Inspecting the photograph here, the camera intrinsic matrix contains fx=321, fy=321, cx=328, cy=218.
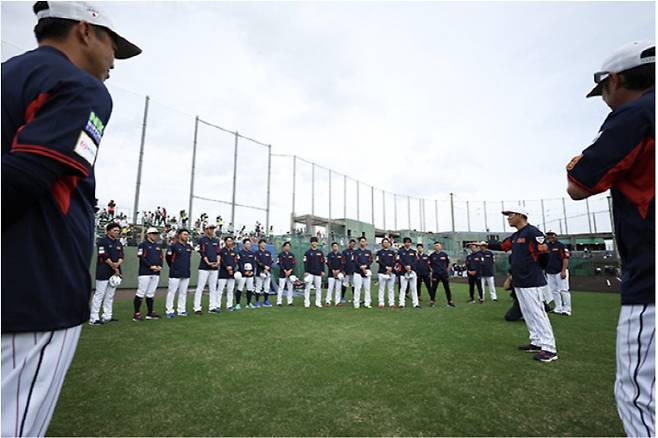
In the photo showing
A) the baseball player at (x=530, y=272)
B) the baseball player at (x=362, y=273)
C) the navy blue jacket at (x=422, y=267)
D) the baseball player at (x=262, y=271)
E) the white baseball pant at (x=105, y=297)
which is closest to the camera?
the baseball player at (x=530, y=272)

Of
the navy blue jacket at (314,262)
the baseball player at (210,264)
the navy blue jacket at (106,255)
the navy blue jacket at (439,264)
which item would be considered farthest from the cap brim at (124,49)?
the navy blue jacket at (439,264)

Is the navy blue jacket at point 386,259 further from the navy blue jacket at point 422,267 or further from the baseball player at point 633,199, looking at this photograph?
the baseball player at point 633,199

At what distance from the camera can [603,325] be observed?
267 inches

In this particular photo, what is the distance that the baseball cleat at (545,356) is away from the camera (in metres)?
4.43

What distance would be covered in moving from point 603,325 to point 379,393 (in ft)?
20.9

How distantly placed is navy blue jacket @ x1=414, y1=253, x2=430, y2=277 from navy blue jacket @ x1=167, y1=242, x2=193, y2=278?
7.72 meters

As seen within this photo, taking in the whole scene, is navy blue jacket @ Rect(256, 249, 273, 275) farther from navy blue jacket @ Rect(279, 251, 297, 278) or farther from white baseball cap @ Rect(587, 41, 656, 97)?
white baseball cap @ Rect(587, 41, 656, 97)

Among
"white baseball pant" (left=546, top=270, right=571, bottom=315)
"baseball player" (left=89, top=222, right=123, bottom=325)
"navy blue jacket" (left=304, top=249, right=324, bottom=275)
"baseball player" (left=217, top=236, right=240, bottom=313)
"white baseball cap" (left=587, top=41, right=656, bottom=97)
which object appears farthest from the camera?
"navy blue jacket" (left=304, top=249, right=324, bottom=275)

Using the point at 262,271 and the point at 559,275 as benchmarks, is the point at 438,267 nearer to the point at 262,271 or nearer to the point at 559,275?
the point at 559,275

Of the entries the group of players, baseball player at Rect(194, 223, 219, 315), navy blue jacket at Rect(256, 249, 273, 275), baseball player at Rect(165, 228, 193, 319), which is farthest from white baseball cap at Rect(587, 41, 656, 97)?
→ navy blue jacket at Rect(256, 249, 273, 275)

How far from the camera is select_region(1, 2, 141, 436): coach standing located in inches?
39.1

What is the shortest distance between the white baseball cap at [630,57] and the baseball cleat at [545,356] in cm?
411

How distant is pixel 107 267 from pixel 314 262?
6.29 metres

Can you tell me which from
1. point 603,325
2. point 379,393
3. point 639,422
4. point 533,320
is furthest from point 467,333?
point 639,422
